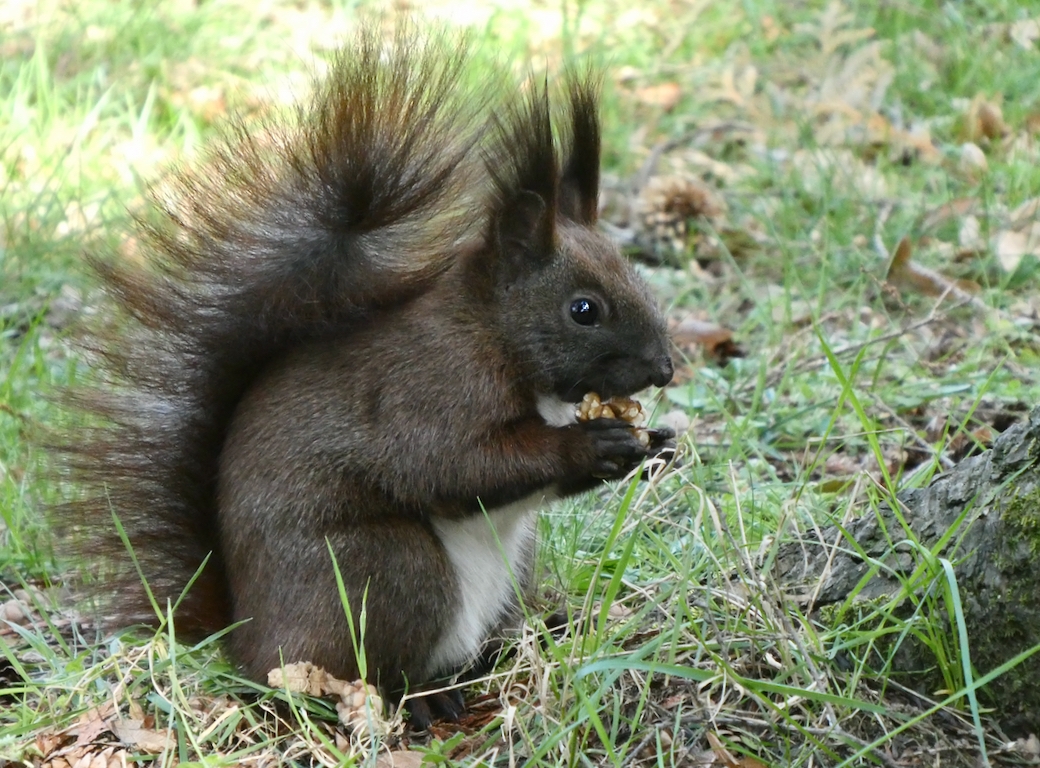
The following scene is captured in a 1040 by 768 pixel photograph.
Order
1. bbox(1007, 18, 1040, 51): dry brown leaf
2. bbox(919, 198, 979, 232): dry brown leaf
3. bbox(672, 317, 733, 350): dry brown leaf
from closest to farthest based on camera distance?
bbox(672, 317, 733, 350): dry brown leaf < bbox(919, 198, 979, 232): dry brown leaf < bbox(1007, 18, 1040, 51): dry brown leaf

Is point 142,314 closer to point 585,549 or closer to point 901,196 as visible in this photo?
point 585,549

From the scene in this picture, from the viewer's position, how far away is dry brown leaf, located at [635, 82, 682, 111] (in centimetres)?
536

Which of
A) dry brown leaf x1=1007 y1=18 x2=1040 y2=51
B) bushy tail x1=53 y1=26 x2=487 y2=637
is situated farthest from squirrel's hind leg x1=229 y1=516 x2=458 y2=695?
dry brown leaf x1=1007 y1=18 x2=1040 y2=51

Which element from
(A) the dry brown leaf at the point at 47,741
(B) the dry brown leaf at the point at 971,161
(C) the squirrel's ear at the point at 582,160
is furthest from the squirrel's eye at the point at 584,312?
(B) the dry brown leaf at the point at 971,161

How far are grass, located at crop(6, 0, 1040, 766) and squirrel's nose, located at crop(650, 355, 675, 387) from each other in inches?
6.1

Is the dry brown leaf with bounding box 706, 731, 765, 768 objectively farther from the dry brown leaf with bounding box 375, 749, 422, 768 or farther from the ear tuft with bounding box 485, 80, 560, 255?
the ear tuft with bounding box 485, 80, 560, 255

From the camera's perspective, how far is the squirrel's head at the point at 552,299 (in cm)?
221

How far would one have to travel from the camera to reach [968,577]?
5.90ft

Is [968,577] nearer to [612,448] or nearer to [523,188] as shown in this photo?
[612,448]

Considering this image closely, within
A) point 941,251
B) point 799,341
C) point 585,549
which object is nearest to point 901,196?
point 941,251

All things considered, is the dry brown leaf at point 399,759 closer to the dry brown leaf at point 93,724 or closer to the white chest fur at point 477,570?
the white chest fur at point 477,570

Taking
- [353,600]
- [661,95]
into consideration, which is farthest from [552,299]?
[661,95]

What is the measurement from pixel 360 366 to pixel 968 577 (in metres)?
0.99

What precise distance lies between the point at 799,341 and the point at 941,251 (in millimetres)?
804
